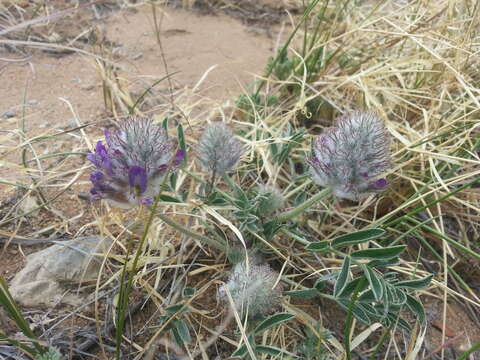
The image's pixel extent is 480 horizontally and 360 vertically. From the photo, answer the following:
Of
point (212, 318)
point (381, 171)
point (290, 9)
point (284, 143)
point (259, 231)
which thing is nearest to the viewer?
point (381, 171)

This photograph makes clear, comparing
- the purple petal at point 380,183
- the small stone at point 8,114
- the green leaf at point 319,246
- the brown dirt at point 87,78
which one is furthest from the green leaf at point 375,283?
the small stone at point 8,114

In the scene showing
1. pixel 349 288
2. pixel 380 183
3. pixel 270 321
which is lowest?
pixel 270 321

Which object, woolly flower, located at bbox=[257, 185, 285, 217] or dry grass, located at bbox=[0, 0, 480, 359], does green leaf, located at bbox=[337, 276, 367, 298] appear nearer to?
dry grass, located at bbox=[0, 0, 480, 359]

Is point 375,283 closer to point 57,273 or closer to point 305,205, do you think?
point 305,205

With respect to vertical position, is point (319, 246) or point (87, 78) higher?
point (319, 246)

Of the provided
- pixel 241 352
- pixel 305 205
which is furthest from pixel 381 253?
pixel 241 352

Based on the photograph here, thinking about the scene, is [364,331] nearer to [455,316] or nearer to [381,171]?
[455,316]

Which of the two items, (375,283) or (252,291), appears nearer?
(375,283)

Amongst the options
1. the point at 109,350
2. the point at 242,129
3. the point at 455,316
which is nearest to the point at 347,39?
the point at 242,129
